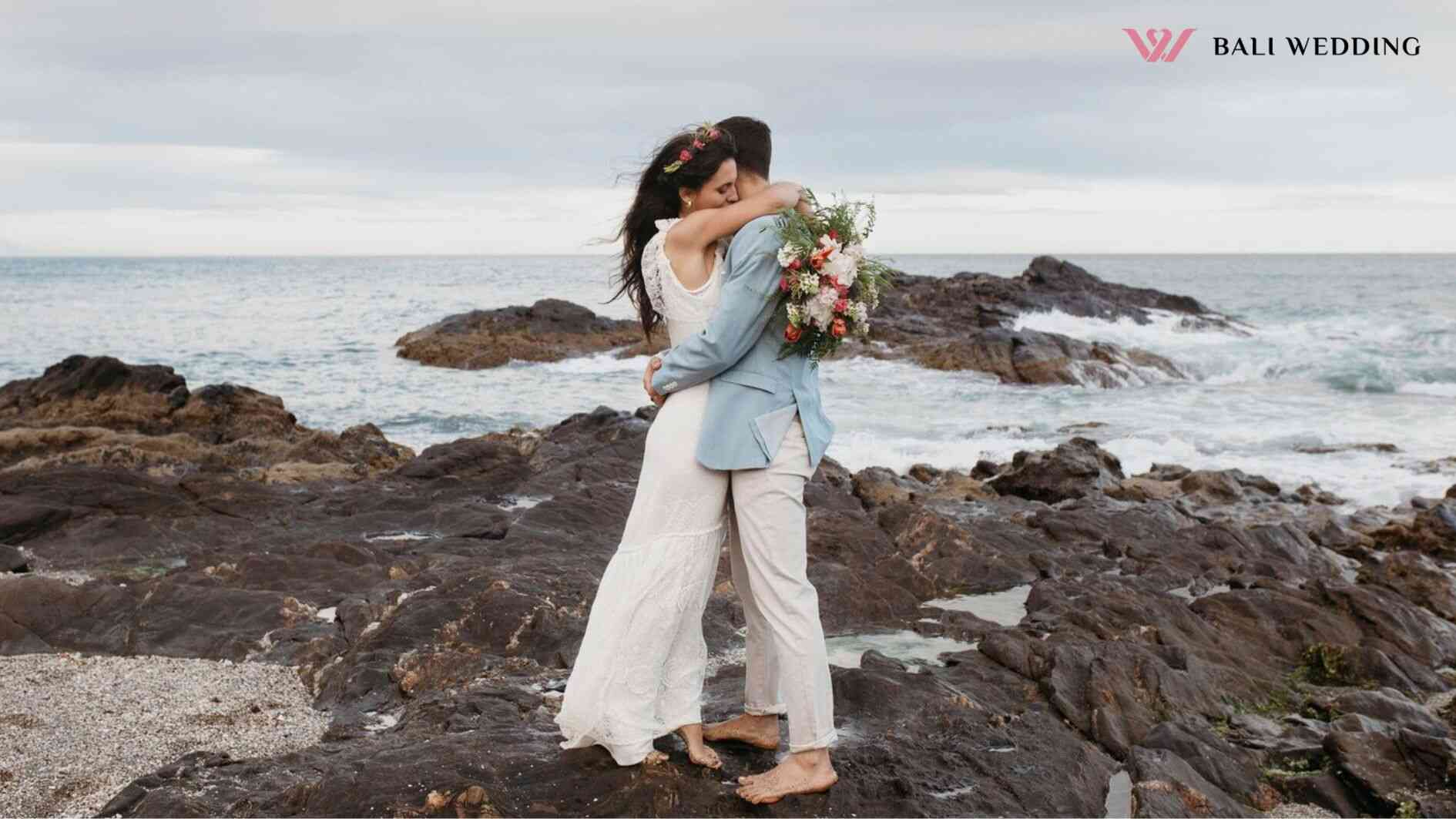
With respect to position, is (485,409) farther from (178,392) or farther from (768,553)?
(768,553)

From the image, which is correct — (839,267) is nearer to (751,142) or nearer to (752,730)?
(751,142)

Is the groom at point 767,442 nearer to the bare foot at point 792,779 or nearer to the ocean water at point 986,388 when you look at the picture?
the bare foot at point 792,779

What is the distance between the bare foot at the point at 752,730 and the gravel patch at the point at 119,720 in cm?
227

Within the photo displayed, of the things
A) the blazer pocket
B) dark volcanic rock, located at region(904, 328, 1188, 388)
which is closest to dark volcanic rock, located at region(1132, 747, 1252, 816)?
the blazer pocket

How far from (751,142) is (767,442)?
1127mm

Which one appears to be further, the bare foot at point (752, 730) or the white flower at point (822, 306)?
the bare foot at point (752, 730)

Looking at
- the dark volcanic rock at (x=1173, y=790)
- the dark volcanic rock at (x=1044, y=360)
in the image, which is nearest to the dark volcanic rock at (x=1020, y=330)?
the dark volcanic rock at (x=1044, y=360)

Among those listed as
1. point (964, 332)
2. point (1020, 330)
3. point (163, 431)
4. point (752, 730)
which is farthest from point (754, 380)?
point (964, 332)

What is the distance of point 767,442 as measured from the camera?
441cm

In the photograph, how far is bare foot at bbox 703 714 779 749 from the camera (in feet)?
16.1

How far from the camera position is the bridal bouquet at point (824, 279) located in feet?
14.2

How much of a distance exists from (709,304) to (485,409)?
20.7 m

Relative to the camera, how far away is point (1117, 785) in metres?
5.51

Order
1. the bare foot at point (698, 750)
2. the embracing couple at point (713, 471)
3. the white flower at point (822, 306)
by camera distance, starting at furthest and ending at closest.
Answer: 1. the bare foot at point (698, 750)
2. the embracing couple at point (713, 471)
3. the white flower at point (822, 306)
